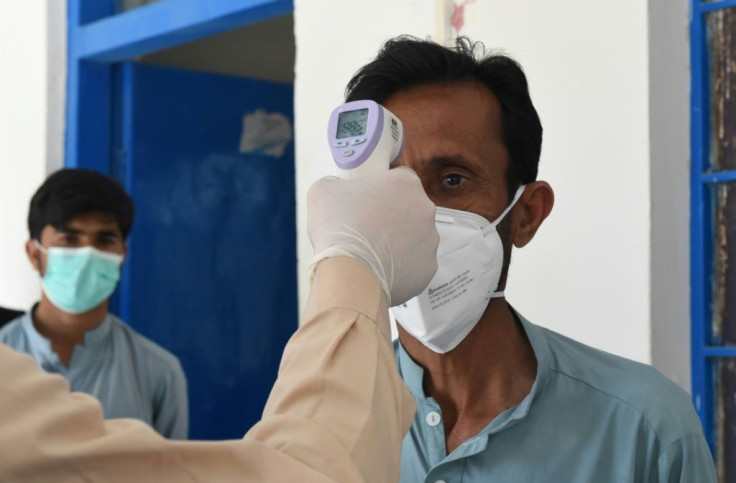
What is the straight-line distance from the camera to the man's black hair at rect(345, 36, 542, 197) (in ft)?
4.94

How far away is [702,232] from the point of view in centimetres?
194

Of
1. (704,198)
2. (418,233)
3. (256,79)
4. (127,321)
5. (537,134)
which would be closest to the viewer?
(418,233)

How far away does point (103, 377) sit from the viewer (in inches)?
116

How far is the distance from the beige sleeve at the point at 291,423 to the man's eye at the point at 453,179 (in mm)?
472

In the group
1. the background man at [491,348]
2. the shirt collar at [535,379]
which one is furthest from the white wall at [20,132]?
the shirt collar at [535,379]

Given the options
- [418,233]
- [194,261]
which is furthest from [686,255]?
[194,261]

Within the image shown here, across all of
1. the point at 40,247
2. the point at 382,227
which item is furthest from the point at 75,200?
the point at 382,227

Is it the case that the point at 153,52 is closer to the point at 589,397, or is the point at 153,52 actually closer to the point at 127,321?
the point at 127,321

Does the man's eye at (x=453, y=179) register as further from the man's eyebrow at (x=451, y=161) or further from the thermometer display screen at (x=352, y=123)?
the thermometer display screen at (x=352, y=123)

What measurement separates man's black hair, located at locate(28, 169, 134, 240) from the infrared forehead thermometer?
1.91 m

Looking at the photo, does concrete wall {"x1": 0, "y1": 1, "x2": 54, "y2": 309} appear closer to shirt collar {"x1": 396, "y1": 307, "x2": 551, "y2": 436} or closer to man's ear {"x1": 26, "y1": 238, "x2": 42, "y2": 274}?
man's ear {"x1": 26, "y1": 238, "x2": 42, "y2": 274}

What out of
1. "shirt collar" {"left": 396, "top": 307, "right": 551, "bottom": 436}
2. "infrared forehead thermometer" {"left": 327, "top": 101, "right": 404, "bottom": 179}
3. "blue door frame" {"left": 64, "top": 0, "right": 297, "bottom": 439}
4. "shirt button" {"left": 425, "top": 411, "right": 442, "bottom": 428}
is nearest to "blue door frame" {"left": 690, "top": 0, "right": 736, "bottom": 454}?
"shirt collar" {"left": 396, "top": 307, "right": 551, "bottom": 436}

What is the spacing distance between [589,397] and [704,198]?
2.49 feet

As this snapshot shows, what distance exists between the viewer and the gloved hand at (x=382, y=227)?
3.33ft
